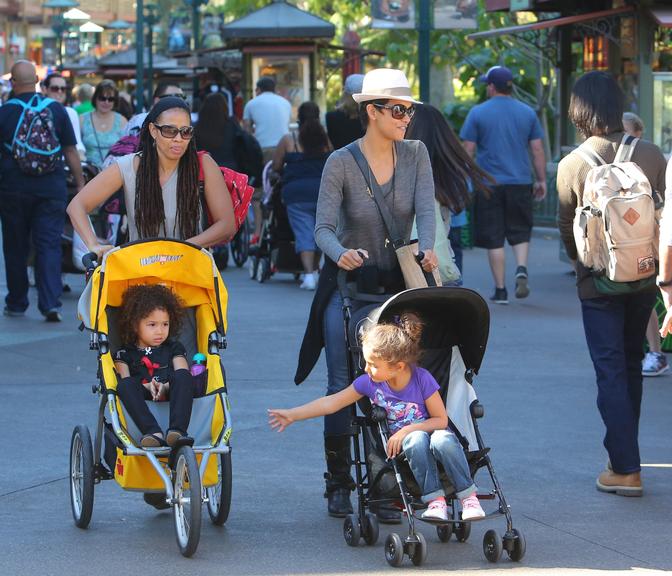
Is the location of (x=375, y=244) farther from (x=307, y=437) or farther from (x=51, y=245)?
(x=51, y=245)

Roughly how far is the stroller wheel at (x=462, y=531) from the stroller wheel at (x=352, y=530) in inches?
16.0

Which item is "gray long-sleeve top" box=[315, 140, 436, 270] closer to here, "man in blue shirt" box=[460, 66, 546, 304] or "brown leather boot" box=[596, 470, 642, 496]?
"brown leather boot" box=[596, 470, 642, 496]

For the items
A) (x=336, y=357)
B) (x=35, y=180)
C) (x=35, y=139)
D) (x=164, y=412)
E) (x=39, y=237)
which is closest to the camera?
(x=164, y=412)

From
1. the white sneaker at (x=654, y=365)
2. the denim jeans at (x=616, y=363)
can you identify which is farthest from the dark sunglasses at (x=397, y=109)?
the white sneaker at (x=654, y=365)

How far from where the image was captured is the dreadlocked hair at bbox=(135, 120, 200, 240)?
274 inches

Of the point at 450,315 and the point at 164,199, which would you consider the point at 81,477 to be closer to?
the point at 164,199

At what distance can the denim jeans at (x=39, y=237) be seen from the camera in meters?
12.8

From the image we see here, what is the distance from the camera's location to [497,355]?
11.4 m

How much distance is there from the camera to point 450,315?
6.45 m

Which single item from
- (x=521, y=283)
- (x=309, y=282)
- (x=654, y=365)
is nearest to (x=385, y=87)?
(x=654, y=365)

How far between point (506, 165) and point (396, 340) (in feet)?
27.1

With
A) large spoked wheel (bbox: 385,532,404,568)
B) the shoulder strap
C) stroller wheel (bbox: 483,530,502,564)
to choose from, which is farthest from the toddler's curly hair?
the shoulder strap

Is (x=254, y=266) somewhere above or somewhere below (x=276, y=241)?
below

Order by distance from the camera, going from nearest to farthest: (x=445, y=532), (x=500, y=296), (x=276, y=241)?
(x=445, y=532)
(x=500, y=296)
(x=276, y=241)
